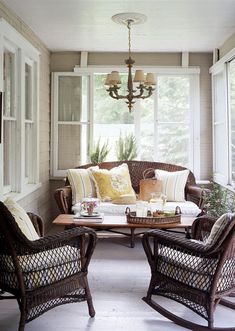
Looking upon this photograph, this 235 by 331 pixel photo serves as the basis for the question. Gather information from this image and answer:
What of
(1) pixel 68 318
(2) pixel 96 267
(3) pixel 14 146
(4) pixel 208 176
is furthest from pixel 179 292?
(4) pixel 208 176

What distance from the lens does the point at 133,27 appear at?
4.63 m

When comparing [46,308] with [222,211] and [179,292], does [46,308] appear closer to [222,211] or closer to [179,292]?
[179,292]

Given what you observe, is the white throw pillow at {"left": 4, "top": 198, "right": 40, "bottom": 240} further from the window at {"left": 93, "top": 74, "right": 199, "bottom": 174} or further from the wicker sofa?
the window at {"left": 93, "top": 74, "right": 199, "bottom": 174}

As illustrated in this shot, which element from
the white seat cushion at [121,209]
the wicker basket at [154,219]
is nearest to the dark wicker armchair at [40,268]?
the wicker basket at [154,219]

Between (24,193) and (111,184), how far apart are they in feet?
3.99

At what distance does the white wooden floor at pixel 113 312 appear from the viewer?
2624mm

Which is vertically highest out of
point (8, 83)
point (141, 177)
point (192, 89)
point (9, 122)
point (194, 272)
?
point (192, 89)

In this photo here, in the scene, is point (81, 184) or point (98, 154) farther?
point (98, 154)

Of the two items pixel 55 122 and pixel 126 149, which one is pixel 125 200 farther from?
pixel 55 122

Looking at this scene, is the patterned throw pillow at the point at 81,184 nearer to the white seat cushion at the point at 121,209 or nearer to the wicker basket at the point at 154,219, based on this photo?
the white seat cushion at the point at 121,209

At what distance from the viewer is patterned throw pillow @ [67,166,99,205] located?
5109 mm

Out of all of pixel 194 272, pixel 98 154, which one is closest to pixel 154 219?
pixel 194 272

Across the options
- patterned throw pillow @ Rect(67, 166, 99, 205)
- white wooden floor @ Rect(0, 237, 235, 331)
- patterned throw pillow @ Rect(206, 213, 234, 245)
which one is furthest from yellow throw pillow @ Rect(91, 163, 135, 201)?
patterned throw pillow @ Rect(206, 213, 234, 245)

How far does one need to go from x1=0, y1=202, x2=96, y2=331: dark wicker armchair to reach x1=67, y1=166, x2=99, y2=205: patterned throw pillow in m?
2.29
